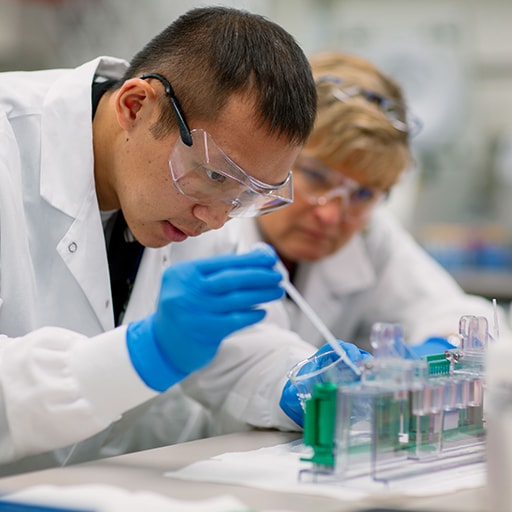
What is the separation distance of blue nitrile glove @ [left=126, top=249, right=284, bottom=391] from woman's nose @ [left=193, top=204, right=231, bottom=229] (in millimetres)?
369

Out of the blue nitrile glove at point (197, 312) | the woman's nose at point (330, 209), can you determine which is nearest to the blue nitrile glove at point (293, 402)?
the blue nitrile glove at point (197, 312)

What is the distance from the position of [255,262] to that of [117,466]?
425mm

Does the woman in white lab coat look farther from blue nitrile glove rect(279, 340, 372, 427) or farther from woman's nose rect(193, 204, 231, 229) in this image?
woman's nose rect(193, 204, 231, 229)

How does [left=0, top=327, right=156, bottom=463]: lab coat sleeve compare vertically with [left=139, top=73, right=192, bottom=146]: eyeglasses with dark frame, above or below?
below

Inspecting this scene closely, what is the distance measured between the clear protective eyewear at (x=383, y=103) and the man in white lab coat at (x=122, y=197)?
852 millimetres

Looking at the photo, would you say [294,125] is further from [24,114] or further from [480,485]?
[480,485]

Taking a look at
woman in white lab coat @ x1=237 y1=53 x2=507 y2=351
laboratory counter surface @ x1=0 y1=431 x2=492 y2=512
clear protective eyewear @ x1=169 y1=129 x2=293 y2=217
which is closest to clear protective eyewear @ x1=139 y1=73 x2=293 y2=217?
clear protective eyewear @ x1=169 y1=129 x2=293 y2=217

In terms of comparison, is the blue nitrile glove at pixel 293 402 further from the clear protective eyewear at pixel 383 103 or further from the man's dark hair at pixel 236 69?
the clear protective eyewear at pixel 383 103

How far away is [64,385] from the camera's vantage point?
145 cm

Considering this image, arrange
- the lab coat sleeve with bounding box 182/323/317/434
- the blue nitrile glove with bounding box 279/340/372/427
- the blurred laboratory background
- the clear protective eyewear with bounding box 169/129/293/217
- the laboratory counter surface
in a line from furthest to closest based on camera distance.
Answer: the blurred laboratory background, the lab coat sleeve with bounding box 182/323/317/434, the blue nitrile glove with bounding box 279/340/372/427, the clear protective eyewear with bounding box 169/129/293/217, the laboratory counter surface

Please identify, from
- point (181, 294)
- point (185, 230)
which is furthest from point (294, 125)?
point (181, 294)

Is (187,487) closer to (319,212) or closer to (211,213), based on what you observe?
(211,213)

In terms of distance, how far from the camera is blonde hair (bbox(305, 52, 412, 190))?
264 cm

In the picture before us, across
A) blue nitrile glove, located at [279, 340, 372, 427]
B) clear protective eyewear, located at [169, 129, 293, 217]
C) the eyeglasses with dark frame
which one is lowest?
blue nitrile glove, located at [279, 340, 372, 427]
